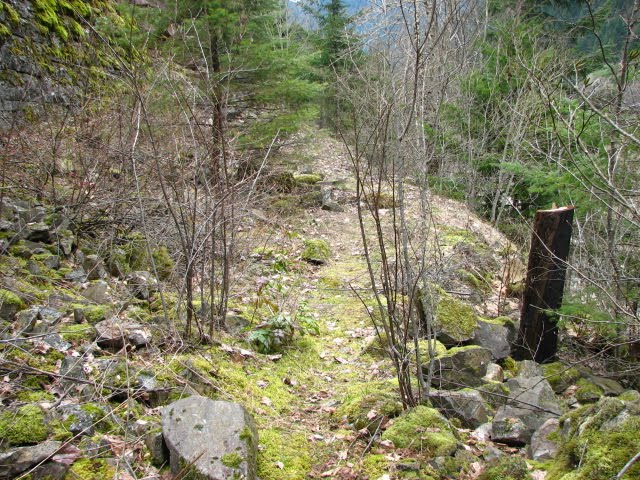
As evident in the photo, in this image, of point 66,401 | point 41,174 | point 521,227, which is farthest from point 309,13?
point 66,401

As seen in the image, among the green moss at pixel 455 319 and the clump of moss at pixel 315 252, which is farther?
the clump of moss at pixel 315 252

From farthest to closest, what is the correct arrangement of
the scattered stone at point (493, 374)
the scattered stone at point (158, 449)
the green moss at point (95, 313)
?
the scattered stone at point (493, 374) < the green moss at point (95, 313) < the scattered stone at point (158, 449)

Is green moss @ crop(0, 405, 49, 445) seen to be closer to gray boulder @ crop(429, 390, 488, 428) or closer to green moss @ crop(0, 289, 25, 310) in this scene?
green moss @ crop(0, 289, 25, 310)

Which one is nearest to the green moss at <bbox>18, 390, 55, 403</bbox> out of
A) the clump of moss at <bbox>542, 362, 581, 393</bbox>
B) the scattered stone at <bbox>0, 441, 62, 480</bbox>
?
the scattered stone at <bbox>0, 441, 62, 480</bbox>

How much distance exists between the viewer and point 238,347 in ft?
14.1

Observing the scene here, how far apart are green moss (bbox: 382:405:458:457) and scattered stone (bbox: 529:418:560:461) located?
0.53m

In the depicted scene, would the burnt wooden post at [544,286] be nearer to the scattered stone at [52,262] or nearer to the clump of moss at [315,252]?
the clump of moss at [315,252]

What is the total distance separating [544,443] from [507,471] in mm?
815

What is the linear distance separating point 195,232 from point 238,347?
1171 mm

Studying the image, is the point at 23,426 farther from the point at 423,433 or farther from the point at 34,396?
the point at 423,433

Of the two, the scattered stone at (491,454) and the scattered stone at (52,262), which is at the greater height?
the scattered stone at (52,262)

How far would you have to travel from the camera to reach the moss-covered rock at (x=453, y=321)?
5.12 m

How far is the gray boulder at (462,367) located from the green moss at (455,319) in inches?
24.5

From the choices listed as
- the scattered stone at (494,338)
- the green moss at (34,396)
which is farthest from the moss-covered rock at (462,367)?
the green moss at (34,396)
